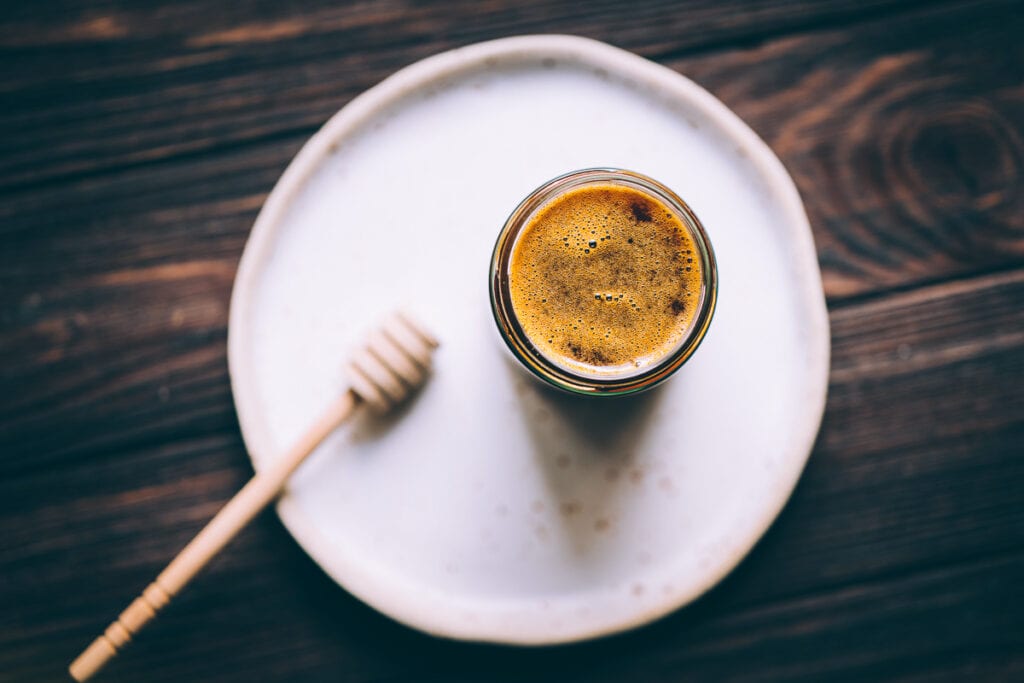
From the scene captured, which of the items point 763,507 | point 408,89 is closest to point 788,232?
point 763,507

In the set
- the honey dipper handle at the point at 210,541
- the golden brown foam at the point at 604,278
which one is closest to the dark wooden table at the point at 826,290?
the honey dipper handle at the point at 210,541

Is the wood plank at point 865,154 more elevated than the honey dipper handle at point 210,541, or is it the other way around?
the wood plank at point 865,154

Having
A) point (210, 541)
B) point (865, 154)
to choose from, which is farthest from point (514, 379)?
point (865, 154)

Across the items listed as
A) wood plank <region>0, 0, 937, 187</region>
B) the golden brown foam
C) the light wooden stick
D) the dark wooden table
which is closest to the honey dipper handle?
the light wooden stick

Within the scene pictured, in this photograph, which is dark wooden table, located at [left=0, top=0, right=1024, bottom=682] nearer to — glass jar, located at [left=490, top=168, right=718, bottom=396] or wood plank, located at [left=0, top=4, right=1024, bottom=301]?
wood plank, located at [left=0, top=4, right=1024, bottom=301]

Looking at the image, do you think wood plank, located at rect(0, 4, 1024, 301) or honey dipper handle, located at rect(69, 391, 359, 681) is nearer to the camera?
honey dipper handle, located at rect(69, 391, 359, 681)

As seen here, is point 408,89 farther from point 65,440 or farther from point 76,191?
point 65,440

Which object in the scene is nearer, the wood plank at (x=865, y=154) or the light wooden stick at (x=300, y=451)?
the light wooden stick at (x=300, y=451)

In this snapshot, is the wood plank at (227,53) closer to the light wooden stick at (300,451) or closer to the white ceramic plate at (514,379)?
the white ceramic plate at (514,379)
